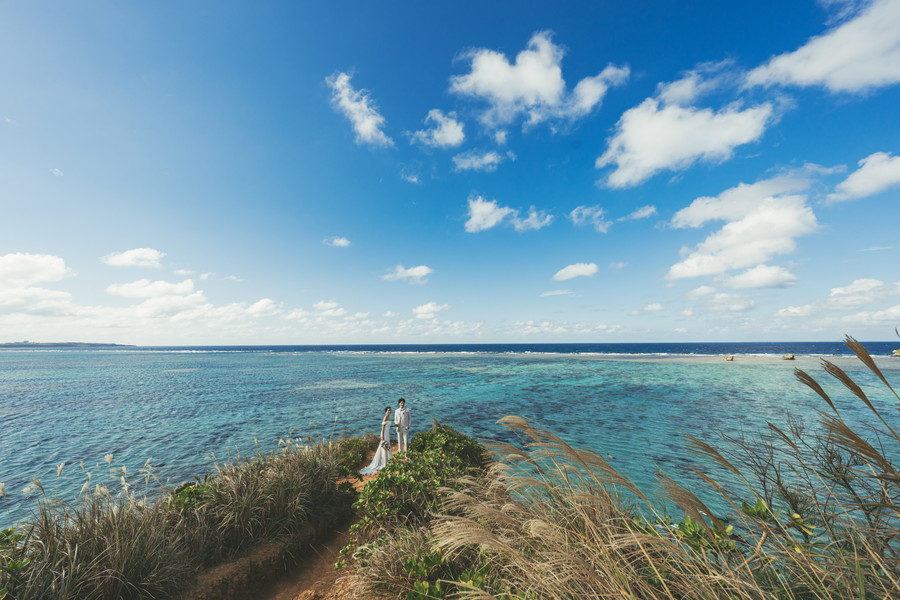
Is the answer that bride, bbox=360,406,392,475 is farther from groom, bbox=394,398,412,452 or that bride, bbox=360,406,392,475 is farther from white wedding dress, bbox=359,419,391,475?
groom, bbox=394,398,412,452

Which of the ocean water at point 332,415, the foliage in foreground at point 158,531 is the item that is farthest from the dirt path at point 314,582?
the ocean water at point 332,415

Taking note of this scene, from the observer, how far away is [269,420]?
20516mm

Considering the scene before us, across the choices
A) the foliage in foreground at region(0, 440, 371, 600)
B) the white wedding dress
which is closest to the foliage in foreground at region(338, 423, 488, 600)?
the foliage in foreground at region(0, 440, 371, 600)

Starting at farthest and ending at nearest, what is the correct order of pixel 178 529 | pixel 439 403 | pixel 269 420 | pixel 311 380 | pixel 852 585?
pixel 311 380 < pixel 439 403 < pixel 269 420 < pixel 178 529 < pixel 852 585

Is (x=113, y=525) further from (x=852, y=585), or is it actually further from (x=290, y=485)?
(x=852, y=585)

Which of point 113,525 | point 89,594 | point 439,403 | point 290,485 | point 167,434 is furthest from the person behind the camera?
point 439,403

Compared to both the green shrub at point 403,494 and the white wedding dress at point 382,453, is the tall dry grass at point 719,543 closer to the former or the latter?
the green shrub at point 403,494

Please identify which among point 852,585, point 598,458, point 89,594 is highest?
point 598,458

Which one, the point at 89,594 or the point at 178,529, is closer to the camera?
the point at 89,594

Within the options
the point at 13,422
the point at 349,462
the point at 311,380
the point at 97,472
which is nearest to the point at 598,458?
the point at 349,462

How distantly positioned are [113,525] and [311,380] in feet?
125

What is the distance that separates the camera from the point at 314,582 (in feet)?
18.4

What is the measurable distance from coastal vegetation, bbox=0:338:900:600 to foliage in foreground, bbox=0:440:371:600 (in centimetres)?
2

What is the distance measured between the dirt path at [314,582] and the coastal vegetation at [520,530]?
0.41 metres
